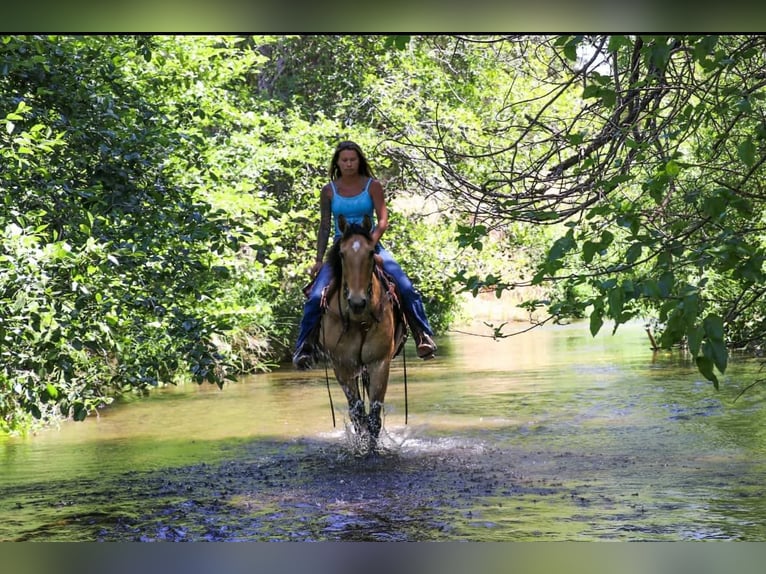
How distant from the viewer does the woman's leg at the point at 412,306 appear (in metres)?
6.50

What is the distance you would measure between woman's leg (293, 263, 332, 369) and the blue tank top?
267 millimetres

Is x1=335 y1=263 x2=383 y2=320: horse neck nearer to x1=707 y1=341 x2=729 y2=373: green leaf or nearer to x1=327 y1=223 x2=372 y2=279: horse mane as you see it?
x1=327 y1=223 x2=372 y2=279: horse mane

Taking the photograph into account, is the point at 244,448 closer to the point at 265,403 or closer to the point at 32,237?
the point at 265,403

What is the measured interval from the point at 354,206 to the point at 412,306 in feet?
2.46

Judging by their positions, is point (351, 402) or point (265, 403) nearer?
point (351, 402)

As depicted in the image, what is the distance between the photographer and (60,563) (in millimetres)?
4715

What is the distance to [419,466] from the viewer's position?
23.2 feet

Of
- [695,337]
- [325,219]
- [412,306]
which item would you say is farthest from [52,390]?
[695,337]

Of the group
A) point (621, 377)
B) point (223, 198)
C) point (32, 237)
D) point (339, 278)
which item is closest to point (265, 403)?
point (223, 198)

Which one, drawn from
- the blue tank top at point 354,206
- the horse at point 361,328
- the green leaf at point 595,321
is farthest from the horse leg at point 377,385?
the green leaf at point 595,321

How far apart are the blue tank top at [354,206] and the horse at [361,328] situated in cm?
23

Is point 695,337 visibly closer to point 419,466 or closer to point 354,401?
point 354,401

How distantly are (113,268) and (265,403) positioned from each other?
15.2ft

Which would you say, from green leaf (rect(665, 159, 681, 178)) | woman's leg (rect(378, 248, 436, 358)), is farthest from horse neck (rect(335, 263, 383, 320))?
green leaf (rect(665, 159, 681, 178))
